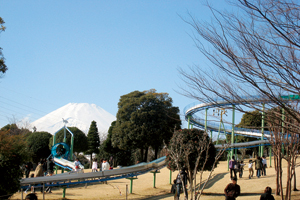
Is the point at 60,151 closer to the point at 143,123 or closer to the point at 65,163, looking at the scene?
the point at 65,163

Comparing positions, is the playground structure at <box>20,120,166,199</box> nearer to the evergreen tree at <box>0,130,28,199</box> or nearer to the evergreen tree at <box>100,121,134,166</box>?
the evergreen tree at <box>0,130,28,199</box>

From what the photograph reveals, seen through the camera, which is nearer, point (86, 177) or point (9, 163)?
point (9, 163)

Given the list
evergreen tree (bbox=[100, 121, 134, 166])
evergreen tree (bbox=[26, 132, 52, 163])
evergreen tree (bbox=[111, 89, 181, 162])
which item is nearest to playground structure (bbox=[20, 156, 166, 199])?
evergreen tree (bbox=[111, 89, 181, 162])

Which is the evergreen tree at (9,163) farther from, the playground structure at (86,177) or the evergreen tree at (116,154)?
the evergreen tree at (116,154)

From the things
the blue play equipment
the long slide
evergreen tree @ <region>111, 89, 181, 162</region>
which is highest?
evergreen tree @ <region>111, 89, 181, 162</region>

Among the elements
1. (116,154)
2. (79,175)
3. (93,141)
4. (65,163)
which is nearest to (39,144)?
(93,141)

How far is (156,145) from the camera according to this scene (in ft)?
121

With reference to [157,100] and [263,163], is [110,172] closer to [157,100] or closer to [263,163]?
[263,163]

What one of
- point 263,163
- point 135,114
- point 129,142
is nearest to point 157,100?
point 135,114

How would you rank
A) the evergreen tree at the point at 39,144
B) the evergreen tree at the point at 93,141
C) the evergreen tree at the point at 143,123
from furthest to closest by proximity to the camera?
the evergreen tree at the point at 93,141
the evergreen tree at the point at 39,144
the evergreen tree at the point at 143,123

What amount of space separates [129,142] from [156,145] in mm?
3321

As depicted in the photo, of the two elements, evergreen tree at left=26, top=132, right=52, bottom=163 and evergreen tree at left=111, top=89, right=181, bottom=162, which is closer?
evergreen tree at left=111, top=89, right=181, bottom=162

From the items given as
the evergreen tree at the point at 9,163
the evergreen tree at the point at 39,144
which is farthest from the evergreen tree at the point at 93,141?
the evergreen tree at the point at 9,163

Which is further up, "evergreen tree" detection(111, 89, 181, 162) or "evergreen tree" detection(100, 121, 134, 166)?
"evergreen tree" detection(111, 89, 181, 162)
